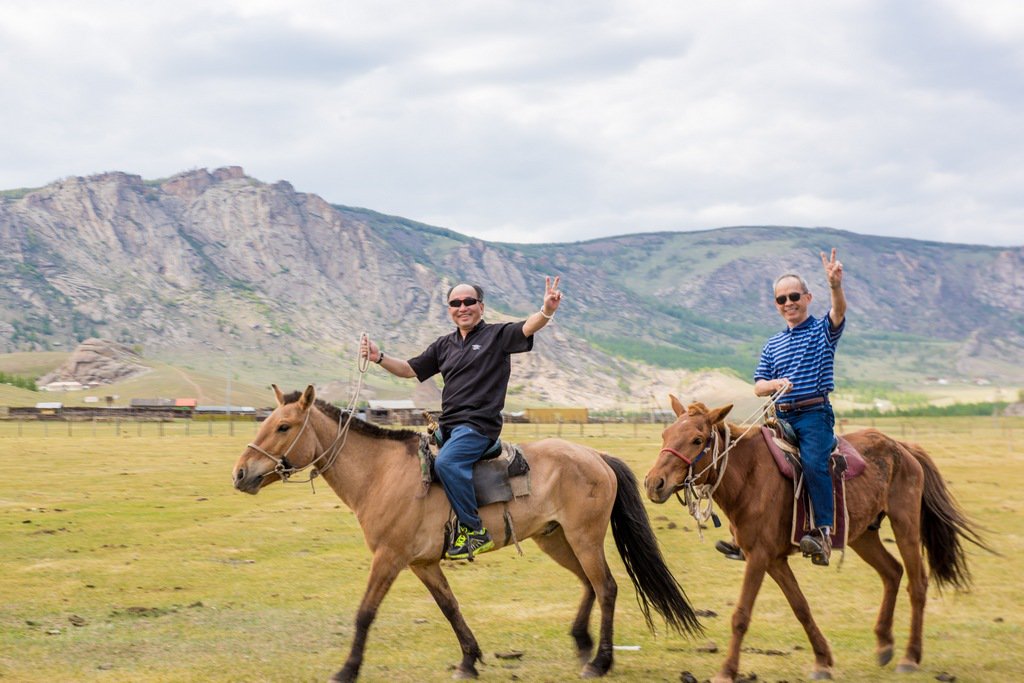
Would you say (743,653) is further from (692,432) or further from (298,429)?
(298,429)

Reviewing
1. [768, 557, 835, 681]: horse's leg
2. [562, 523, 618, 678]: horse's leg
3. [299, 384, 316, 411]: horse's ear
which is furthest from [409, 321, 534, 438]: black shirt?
[768, 557, 835, 681]: horse's leg

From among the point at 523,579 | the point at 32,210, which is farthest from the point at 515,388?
the point at 523,579

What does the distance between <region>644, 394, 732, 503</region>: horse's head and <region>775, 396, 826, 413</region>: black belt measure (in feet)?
2.38

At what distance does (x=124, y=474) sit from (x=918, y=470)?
27066 millimetres

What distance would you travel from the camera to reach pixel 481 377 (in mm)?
8828

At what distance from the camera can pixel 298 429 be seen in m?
A: 8.85

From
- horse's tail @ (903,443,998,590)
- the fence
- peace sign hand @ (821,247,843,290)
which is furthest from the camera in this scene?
the fence

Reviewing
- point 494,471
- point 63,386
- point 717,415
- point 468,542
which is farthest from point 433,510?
point 63,386

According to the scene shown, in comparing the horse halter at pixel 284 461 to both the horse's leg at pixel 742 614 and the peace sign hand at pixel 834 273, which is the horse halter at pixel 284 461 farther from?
the peace sign hand at pixel 834 273

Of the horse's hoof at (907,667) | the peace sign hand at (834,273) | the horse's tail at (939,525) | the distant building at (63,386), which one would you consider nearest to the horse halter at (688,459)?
the peace sign hand at (834,273)

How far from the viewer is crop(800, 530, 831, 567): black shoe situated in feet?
27.8

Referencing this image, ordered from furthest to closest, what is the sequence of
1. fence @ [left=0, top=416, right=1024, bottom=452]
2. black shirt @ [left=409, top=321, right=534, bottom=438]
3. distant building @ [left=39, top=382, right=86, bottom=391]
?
distant building @ [left=39, top=382, right=86, bottom=391] < fence @ [left=0, top=416, right=1024, bottom=452] < black shirt @ [left=409, top=321, right=534, bottom=438]

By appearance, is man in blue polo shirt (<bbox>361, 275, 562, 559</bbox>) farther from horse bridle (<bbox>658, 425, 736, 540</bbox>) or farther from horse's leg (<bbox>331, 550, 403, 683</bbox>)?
horse bridle (<bbox>658, 425, 736, 540</bbox>)

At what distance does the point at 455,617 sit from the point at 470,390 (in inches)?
82.8
